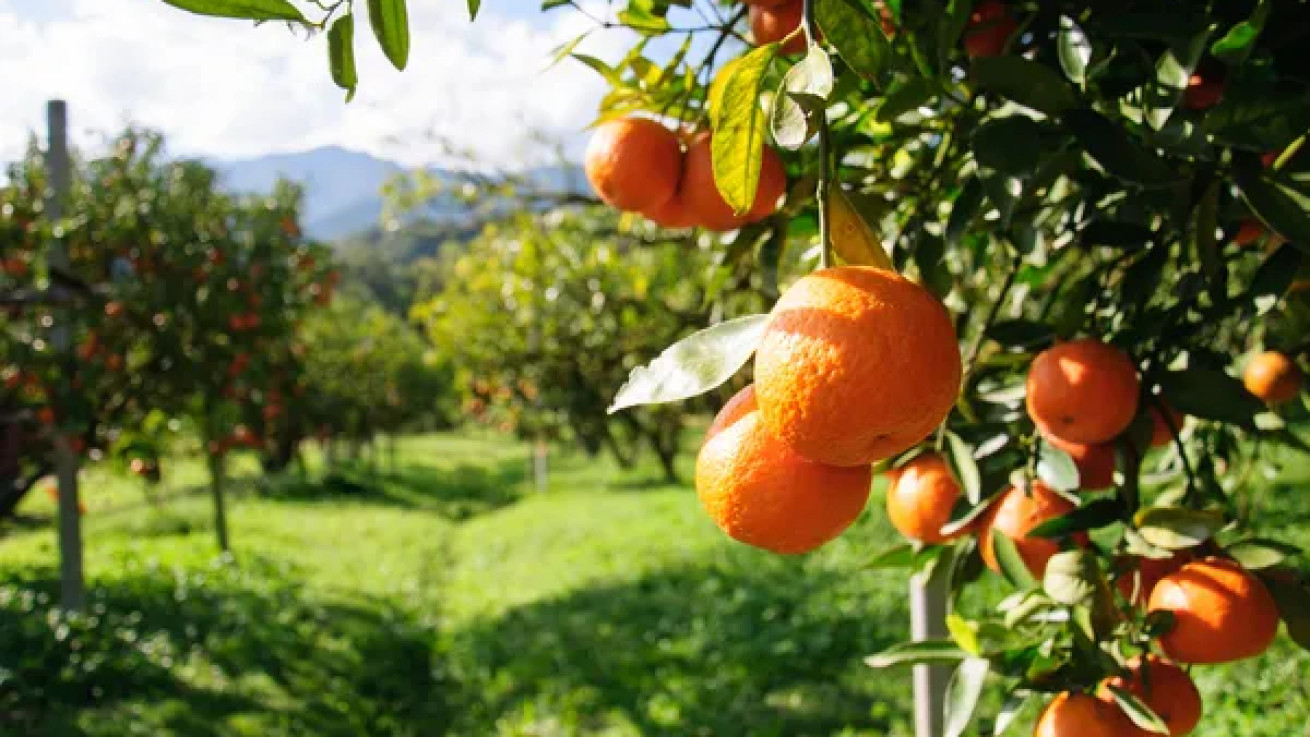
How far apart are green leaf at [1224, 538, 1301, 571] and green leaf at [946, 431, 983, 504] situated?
25cm

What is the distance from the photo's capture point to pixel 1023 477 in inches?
40.3

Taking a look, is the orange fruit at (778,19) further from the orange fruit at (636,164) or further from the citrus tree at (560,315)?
the citrus tree at (560,315)

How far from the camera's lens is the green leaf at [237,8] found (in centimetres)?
59

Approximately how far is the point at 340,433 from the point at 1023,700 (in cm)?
1931

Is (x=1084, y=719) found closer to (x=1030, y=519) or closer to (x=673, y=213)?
(x=1030, y=519)

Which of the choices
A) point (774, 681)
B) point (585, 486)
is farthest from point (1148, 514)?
point (585, 486)

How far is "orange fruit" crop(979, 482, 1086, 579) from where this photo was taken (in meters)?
1.01

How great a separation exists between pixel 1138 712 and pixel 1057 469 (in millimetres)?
258

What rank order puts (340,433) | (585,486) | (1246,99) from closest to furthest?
1. (1246,99)
2. (585,486)
3. (340,433)

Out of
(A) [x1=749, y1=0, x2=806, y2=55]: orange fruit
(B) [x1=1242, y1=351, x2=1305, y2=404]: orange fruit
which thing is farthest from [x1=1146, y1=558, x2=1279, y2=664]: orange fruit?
(B) [x1=1242, y1=351, x2=1305, y2=404]: orange fruit

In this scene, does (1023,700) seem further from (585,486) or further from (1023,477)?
(585,486)

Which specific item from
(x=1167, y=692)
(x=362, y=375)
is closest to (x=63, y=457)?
(x=1167, y=692)

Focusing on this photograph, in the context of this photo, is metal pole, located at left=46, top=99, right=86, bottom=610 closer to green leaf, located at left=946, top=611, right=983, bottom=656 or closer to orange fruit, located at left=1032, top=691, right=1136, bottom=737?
green leaf, located at left=946, top=611, right=983, bottom=656

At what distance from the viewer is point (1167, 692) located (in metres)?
0.91
